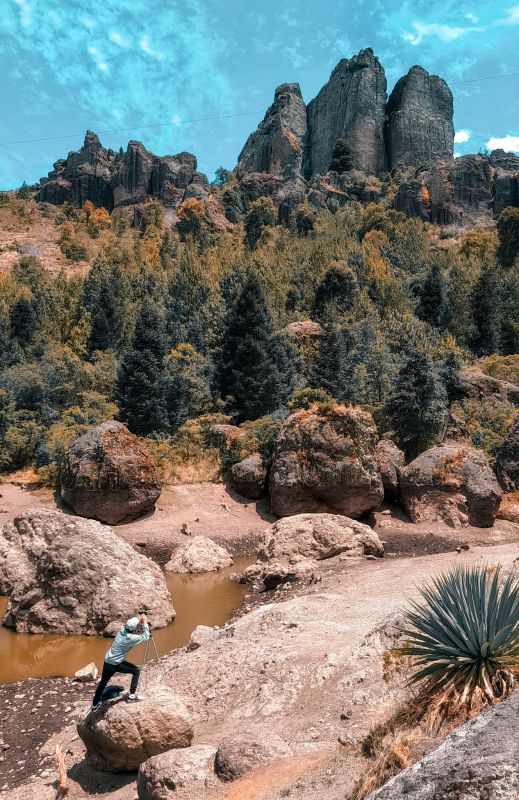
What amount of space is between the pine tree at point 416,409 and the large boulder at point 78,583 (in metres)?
16.9

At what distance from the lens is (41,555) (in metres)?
13.3

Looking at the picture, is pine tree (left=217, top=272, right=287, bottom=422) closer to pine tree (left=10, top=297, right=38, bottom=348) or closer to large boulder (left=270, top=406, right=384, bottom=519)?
large boulder (left=270, top=406, right=384, bottom=519)

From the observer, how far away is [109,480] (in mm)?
20641

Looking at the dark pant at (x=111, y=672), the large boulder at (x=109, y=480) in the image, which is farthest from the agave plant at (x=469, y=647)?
the large boulder at (x=109, y=480)

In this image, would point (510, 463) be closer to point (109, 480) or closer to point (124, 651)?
point (109, 480)

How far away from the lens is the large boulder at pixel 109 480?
67.5 feet

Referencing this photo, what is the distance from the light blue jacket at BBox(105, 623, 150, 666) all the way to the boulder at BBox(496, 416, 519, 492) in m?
19.3

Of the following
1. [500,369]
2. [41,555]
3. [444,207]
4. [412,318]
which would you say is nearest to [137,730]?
[41,555]

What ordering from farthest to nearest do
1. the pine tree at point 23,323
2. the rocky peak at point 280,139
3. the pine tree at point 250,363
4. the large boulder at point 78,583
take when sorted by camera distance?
1. the rocky peak at point 280,139
2. the pine tree at point 23,323
3. the pine tree at point 250,363
4. the large boulder at point 78,583

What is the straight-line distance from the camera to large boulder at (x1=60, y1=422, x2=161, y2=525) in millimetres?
20562

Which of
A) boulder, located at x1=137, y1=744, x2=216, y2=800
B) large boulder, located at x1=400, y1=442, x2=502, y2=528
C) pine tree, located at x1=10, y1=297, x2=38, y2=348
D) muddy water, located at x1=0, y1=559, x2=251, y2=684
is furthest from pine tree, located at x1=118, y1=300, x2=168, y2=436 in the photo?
boulder, located at x1=137, y1=744, x2=216, y2=800

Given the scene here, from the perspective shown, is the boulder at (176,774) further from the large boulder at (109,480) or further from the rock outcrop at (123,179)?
the rock outcrop at (123,179)

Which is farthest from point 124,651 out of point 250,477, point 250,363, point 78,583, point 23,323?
point 23,323

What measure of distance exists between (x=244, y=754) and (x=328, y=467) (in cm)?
1611
